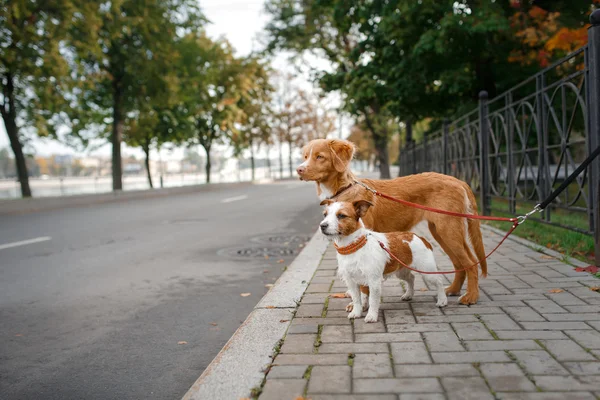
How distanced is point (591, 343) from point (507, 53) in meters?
15.7

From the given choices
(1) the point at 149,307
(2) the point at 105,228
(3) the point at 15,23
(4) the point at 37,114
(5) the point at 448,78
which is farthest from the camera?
(4) the point at 37,114

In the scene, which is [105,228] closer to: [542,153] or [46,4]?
[542,153]

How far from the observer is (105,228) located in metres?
12.6

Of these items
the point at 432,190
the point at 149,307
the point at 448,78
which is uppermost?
the point at 448,78

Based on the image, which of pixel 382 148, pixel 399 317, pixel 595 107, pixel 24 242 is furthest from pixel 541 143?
pixel 382 148

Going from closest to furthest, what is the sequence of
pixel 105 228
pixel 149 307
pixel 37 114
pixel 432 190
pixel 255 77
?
pixel 432 190
pixel 149 307
pixel 105 228
pixel 37 114
pixel 255 77

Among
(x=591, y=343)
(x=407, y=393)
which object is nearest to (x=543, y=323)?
(x=591, y=343)

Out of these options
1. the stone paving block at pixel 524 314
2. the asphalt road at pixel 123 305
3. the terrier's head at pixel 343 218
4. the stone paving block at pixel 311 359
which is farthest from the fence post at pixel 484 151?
the stone paving block at pixel 311 359

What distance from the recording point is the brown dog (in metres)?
4.50

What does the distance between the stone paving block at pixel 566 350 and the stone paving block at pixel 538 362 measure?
0.07 metres

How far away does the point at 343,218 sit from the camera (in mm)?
3932

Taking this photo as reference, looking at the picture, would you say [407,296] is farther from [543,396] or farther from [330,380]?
[543,396]

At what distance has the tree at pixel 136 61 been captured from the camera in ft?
86.2

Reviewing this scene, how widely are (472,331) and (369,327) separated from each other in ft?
2.33
